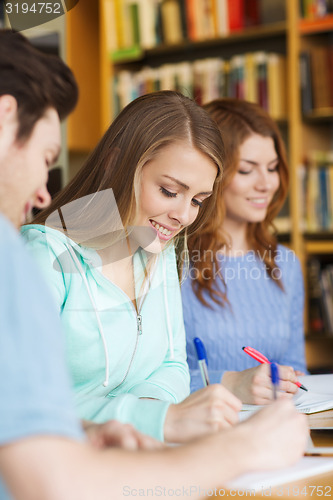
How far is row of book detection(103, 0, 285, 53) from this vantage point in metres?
2.93

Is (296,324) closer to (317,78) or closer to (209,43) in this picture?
(317,78)

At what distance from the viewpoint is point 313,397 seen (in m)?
1.29

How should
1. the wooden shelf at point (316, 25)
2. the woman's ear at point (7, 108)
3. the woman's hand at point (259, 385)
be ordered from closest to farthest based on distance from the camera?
1. the woman's ear at point (7, 108)
2. the woman's hand at point (259, 385)
3. the wooden shelf at point (316, 25)

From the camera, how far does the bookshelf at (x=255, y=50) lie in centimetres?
279

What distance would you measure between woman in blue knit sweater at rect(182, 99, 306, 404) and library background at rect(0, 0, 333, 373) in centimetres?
80

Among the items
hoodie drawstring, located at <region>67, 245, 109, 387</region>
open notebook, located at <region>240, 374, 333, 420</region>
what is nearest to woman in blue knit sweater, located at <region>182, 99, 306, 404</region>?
open notebook, located at <region>240, 374, 333, 420</region>

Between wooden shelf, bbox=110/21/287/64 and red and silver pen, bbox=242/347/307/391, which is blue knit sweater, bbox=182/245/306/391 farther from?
wooden shelf, bbox=110/21/287/64

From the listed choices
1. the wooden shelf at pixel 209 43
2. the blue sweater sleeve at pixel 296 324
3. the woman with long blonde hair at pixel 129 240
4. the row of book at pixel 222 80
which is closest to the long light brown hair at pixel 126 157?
the woman with long blonde hair at pixel 129 240

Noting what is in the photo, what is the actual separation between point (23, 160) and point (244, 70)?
2399 mm

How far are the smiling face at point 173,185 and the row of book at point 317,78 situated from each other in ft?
5.28

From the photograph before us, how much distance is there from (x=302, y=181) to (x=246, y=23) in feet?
2.55

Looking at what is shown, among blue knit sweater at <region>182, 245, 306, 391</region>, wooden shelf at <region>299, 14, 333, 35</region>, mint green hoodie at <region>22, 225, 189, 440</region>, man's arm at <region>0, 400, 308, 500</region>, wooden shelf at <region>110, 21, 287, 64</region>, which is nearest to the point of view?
man's arm at <region>0, 400, 308, 500</region>

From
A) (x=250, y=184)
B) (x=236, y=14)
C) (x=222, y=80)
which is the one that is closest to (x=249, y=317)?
(x=250, y=184)

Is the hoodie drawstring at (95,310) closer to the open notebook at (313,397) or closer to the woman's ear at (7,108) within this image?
the open notebook at (313,397)
